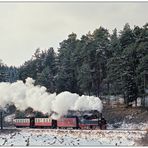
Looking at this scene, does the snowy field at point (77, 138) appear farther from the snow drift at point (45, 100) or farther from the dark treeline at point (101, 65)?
the dark treeline at point (101, 65)

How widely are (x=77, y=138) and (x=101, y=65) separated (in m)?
42.2

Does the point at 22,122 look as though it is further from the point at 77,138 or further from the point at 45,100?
the point at 77,138

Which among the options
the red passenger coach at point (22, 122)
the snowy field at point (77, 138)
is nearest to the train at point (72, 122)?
the red passenger coach at point (22, 122)

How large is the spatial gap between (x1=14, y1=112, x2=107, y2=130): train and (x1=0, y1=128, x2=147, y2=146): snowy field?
3855 millimetres

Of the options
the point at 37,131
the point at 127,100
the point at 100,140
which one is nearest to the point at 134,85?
the point at 127,100

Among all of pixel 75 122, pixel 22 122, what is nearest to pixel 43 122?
pixel 22 122

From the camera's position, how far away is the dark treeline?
8425 cm

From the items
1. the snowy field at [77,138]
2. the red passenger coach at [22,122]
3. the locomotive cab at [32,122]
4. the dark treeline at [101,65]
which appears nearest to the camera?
the snowy field at [77,138]

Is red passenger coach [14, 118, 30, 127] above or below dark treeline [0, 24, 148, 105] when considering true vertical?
below

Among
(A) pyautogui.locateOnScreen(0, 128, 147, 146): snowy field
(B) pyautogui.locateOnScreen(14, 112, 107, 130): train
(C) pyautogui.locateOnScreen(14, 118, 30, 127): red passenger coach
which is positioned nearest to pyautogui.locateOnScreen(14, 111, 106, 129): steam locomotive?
(B) pyautogui.locateOnScreen(14, 112, 107, 130): train

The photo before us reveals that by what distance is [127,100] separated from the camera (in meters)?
86.1

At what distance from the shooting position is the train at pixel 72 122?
66188 millimetres

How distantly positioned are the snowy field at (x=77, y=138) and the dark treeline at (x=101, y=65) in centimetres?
2212

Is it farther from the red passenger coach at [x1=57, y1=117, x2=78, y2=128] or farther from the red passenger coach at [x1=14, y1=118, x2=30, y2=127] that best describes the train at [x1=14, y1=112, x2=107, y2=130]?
the red passenger coach at [x1=14, y1=118, x2=30, y2=127]
